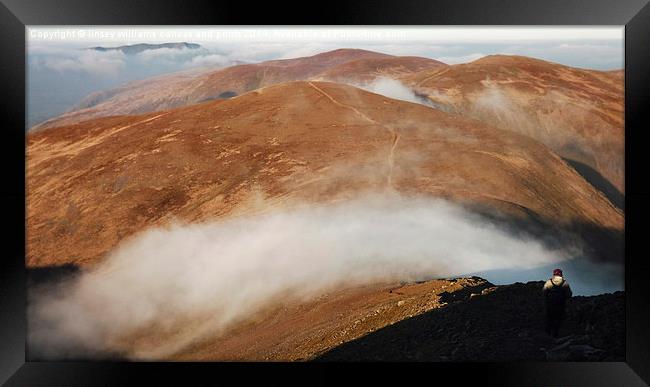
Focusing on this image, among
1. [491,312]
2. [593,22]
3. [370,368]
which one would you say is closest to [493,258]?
[491,312]

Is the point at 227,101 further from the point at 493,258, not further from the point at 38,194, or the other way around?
the point at 493,258

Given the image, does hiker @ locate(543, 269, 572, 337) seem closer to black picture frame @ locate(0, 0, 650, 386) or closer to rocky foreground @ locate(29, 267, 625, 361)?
rocky foreground @ locate(29, 267, 625, 361)

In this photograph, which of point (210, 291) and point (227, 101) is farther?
point (227, 101)

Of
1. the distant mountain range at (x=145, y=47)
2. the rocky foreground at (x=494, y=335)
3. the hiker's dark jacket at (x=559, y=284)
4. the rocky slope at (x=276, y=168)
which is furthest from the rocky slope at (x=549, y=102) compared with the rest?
the distant mountain range at (x=145, y=47)

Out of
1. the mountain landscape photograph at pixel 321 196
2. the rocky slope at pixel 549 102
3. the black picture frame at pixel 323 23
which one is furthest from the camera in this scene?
the rocky slope at pixel 549 102

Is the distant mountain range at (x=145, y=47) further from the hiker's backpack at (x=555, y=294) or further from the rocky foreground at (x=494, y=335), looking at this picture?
the hiker's backpack at (x=555, y=294)
